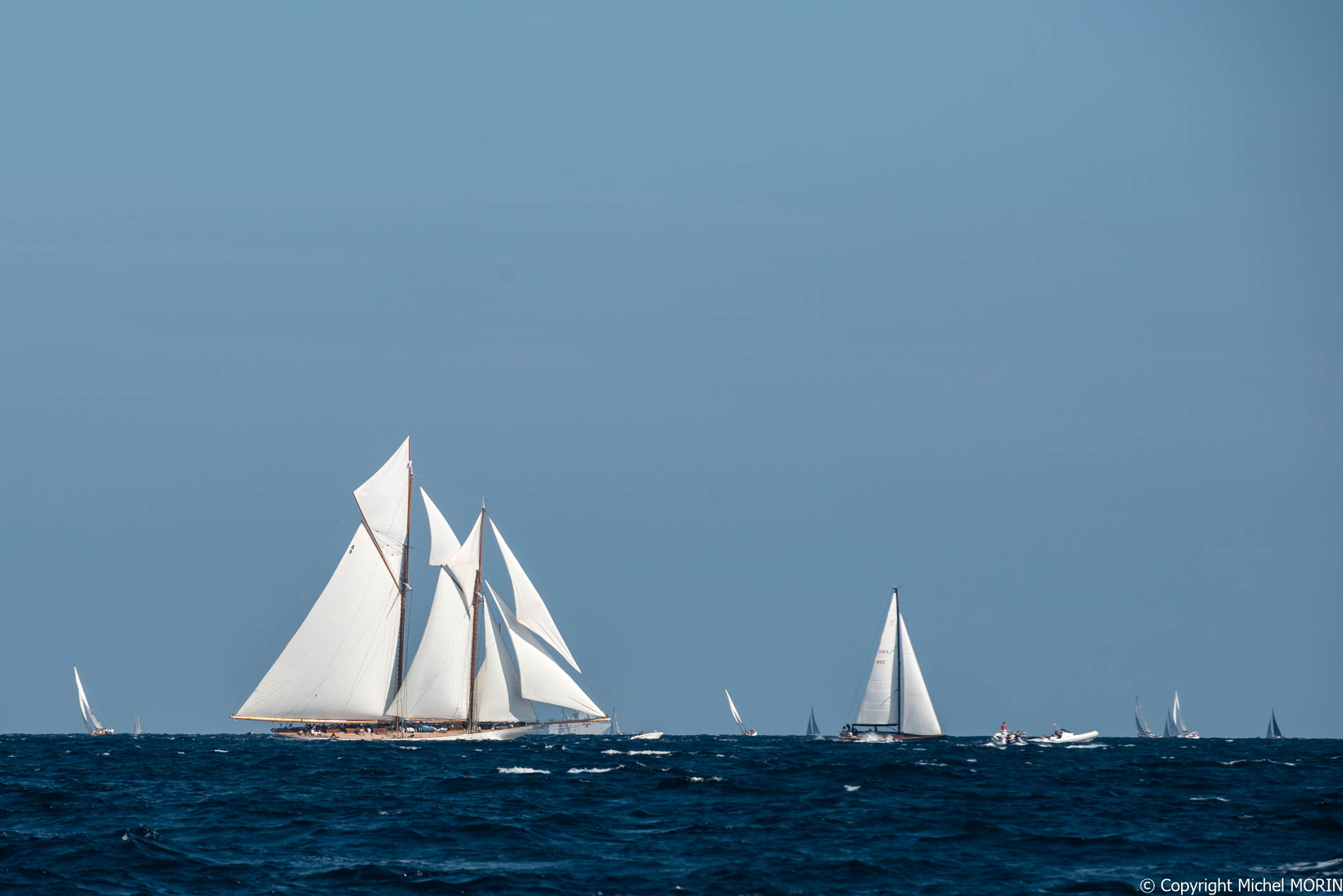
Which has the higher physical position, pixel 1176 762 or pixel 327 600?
pixel 327 600

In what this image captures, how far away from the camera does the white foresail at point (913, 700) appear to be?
110 meters

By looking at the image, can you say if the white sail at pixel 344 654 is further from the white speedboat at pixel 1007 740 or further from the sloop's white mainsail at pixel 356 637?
the white speedboat at pixel 1007 740

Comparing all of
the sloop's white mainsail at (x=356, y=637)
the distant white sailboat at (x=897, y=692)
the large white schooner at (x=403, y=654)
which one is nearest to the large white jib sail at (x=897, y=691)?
the distant white sailboat at (x=897, y=692)

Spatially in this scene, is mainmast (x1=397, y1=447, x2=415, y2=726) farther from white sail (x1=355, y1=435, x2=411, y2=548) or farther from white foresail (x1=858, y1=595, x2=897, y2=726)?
white foresail (x1=858, y1=595, x2=897, y2=726)

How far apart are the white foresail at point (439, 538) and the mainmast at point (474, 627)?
2.67 metres

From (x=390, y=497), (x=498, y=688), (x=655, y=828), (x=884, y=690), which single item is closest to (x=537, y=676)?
(x=498, y=688)

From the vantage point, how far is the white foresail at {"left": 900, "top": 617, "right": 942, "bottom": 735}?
110 meters

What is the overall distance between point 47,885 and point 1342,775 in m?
55.8

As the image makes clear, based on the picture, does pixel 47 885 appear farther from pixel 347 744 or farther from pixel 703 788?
pixel 347 744

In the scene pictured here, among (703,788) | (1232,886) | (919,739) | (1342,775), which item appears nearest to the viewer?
(1232,886)

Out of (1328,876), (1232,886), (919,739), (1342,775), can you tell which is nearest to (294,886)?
(1232,886)

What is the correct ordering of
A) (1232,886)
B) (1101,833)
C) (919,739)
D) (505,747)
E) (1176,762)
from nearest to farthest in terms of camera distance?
(1232,886), (1101,833), (1176,762), (505,747), (919,739)

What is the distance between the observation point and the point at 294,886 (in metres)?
29.0

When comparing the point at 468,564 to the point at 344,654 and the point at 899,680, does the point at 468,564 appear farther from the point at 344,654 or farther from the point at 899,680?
the point at 899,680
